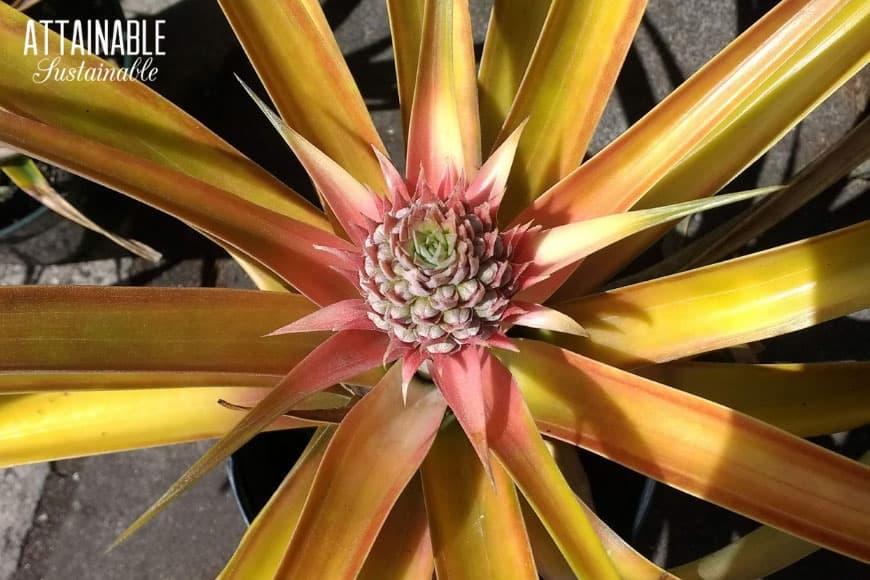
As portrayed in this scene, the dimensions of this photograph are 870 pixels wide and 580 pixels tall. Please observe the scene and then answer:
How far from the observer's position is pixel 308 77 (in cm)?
68

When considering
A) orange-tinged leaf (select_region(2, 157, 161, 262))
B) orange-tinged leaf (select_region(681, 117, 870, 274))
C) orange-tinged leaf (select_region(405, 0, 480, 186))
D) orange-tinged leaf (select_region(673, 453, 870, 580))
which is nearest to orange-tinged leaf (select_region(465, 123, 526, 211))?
orange-tinged leaf (select_region(405, 0, 480, 186))

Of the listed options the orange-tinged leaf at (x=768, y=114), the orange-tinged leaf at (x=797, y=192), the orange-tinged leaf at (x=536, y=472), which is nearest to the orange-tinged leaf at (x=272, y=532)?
the orange-tinged leaf at (x=536, y=472)

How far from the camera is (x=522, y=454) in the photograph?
556mm

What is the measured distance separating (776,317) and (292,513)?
0.47m

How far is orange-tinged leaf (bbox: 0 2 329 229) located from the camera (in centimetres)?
64

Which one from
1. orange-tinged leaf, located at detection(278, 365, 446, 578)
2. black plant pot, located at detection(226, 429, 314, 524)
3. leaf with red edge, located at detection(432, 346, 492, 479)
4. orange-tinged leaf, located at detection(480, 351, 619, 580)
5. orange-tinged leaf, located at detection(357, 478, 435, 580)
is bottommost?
black plant pot, located at detection(226, 429, 314, 524)

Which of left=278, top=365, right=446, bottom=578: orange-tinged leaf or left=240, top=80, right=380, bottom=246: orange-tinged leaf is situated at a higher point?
left=240, top=80, right=380, bottom=246: orange-tinged leaf

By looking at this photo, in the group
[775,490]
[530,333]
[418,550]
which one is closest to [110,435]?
[418,550]

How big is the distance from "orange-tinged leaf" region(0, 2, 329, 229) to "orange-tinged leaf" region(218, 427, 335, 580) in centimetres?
25

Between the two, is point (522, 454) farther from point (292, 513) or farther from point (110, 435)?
point (110, 435)

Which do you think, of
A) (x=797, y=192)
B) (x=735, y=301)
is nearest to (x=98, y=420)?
(x=735, y=301)

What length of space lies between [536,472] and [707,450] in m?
0.14

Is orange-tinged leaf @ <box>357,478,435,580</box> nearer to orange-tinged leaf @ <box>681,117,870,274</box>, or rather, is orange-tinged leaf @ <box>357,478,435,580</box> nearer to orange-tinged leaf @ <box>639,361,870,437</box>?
orange-tinged leaf @ <box>639,361,870,437</box>

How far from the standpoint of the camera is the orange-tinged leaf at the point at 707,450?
0.52 m
